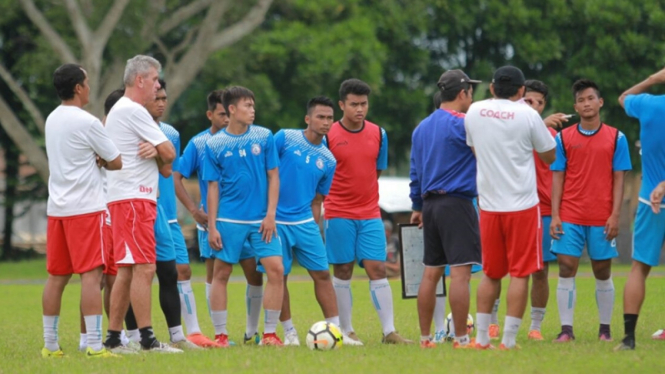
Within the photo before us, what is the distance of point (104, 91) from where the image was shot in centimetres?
2884

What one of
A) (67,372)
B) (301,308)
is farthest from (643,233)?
(301,308)

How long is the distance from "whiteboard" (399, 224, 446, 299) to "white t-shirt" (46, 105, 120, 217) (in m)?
3.27

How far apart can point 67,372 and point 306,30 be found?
25737 millimetres

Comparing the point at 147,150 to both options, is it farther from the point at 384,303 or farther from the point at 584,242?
the point at 584,242

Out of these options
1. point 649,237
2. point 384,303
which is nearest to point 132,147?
point 384,303

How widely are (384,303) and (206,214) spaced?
2094 millimetres

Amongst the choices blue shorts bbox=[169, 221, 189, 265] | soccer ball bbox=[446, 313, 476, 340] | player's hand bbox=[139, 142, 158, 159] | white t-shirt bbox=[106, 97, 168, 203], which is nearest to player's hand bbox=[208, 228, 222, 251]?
blue shorts bbox=[169, 221, 189, 265]

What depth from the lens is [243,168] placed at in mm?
10297

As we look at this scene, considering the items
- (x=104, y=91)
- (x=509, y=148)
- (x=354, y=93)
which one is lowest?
(x=509, y=148)

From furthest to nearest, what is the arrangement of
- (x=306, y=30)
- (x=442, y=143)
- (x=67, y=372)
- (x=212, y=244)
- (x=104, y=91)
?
(x=306, y=30)
(x=104, y=91)
(x=212, y=244)
(x=442, y=143)
(x=67, y=372)

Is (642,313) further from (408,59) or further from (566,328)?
(408,59)

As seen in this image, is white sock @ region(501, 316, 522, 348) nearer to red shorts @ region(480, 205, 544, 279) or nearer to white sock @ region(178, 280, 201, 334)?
red shorts @ region(480, 205, 544, 279)

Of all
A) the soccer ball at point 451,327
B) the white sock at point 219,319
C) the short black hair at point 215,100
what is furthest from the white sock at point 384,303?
the short black hair at point 215,100

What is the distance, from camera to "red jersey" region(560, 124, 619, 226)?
420 inches
